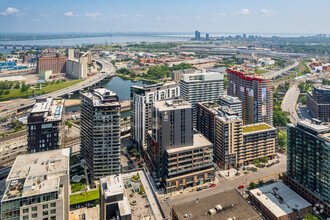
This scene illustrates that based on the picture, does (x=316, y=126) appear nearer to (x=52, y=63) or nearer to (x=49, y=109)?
(x=49, y=109)

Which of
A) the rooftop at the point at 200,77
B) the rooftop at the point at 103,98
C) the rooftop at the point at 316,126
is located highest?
the rooftop at the point at 200,77

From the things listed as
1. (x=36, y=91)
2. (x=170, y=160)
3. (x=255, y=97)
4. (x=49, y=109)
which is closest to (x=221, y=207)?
(x=170, y=160)

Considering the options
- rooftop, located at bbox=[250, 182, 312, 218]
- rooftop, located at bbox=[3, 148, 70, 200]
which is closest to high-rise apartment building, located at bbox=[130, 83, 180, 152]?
rooftop, located at bbox=[250, 182, 312, 218]

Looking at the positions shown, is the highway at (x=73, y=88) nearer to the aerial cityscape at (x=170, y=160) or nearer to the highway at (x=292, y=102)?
the aerial cityscape at (x=170, y=160)

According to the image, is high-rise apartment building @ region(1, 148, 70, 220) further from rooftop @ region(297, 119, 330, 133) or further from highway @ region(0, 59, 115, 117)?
highway @ region(0, 59, 115, 117)

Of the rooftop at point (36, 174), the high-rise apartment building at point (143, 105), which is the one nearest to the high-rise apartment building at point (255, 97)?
the high-rise apartment building at point (143, 105)

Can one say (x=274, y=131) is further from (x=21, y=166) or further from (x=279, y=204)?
(x=21, y=166)

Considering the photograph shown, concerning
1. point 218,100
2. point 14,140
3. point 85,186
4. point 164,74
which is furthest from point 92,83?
point 85,186
